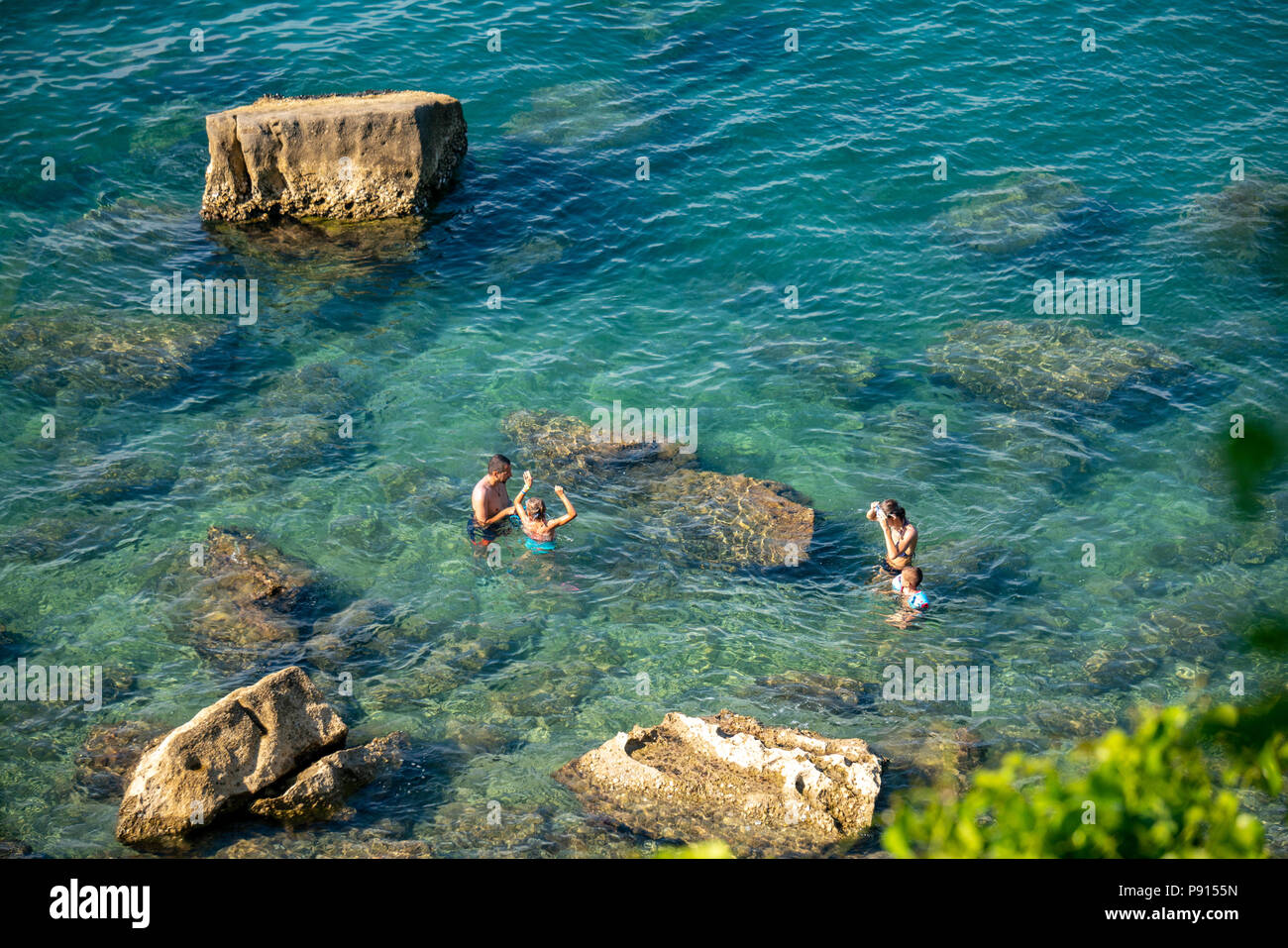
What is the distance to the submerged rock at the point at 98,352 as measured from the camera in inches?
623

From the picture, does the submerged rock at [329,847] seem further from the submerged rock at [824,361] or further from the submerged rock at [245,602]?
the submerged rock at [824,361]

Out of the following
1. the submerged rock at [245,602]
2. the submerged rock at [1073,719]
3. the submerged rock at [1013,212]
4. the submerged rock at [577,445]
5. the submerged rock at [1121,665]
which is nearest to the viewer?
the submerged rock at [1073,719]

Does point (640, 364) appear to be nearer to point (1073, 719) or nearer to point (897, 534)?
point (897, 534)

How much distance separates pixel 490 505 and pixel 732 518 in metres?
3.31

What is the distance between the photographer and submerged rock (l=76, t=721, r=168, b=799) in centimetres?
1003

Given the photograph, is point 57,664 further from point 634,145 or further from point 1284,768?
point 634,145

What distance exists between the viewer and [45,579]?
12805mm

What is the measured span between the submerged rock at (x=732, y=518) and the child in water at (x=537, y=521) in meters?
1.56

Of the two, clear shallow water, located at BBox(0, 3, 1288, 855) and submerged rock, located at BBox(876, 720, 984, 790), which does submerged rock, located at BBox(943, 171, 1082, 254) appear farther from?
submerged rock, located at BBox(876, 720, 984, 790)

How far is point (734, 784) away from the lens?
966cm

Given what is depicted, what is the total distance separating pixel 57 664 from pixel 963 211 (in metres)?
17.2

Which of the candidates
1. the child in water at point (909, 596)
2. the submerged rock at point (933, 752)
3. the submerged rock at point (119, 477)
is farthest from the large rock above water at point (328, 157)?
the submerged rock at point (933, 752)
